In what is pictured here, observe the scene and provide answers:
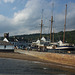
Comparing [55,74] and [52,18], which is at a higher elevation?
[52,18]

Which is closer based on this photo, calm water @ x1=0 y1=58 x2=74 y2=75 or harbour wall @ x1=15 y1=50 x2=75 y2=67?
calm water @ x1=0 y1=58 x2=74 y2=75

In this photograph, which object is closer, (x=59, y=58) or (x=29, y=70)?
(x=29, y=70)

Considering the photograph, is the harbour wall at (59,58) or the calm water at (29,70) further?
the harbour wall at (59,58)

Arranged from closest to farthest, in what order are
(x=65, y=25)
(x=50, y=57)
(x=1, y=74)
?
1. (x=1, y=74)
2. (x=50, y=57)
3. (x=65, y=25)

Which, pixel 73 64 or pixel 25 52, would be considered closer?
pixel 73 64

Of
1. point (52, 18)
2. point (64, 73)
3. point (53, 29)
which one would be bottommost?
point (64, 73)

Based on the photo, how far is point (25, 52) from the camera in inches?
1779

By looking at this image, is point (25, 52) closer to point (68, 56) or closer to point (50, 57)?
point (50, 57)

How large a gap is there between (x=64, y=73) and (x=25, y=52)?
26253 mm

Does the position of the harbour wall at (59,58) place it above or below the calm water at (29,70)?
above

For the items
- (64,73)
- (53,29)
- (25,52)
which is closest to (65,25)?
(53,29)

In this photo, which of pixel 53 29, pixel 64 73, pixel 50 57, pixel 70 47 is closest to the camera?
pixel 64 73

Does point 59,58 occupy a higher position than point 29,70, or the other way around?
point 59,58

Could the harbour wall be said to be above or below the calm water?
above
